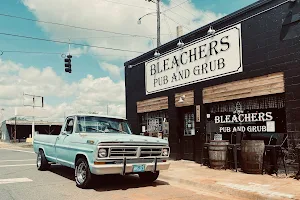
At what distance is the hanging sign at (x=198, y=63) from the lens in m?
10.3

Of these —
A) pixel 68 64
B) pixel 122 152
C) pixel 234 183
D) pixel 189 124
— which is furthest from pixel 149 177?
pixel 68 64

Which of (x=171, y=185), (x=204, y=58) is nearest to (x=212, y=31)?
(x=204, y=58)

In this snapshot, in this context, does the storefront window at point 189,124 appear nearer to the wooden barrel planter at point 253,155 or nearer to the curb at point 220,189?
the wooden barrel planter at point 253,155

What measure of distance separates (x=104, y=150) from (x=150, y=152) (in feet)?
4.18

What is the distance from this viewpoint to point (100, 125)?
869 centimetres

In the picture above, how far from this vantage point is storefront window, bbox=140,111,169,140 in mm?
13797

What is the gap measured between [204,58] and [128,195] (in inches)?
250

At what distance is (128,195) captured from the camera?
6.88 meters

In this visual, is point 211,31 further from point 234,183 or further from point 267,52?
point 234,183

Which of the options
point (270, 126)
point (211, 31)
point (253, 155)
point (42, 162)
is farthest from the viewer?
point (211, 31)

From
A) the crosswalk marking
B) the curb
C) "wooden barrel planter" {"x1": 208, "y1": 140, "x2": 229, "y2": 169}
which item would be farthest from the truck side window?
"wooden barrel planter" {"x1": 208, "y1": 140, "x2": 229, "y2": 169}

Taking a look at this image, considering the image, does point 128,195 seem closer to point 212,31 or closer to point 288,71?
point 288,71

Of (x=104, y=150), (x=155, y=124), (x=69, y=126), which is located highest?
(x=69, y=126)

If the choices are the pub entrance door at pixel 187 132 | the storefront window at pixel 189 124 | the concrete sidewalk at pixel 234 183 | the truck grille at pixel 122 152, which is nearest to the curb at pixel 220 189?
the concrete sidewalk at pixel 234 183
